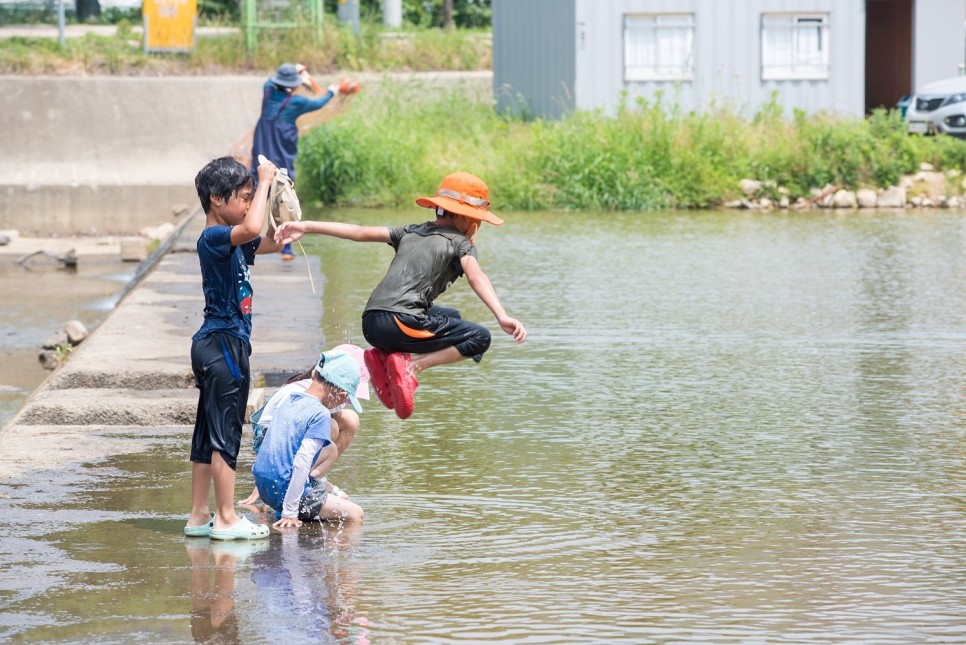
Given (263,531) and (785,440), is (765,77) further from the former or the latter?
(263,531)

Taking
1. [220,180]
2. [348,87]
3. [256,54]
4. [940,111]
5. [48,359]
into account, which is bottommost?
[48,359]

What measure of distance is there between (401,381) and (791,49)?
76.6 feet

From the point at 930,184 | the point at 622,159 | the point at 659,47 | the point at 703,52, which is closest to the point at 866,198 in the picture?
the point at 930,184

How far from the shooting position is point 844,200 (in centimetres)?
2300

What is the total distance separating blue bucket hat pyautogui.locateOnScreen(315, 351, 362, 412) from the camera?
20.5 feet

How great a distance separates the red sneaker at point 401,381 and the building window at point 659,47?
22389mm

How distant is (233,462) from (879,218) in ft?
53.4

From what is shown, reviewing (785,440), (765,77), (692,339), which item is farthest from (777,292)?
(765,77)

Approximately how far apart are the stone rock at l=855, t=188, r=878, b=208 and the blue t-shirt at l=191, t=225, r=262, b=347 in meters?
18.2

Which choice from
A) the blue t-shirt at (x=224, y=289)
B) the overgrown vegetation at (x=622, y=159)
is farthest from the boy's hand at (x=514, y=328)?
the overgrown vegetation at (x=622, y=159)

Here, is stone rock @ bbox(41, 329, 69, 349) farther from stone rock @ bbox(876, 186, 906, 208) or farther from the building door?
the building door

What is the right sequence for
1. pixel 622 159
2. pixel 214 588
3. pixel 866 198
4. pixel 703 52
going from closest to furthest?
pixel 214 588 < pixel 622 159 < pixel 866 198 < pixel 703 52

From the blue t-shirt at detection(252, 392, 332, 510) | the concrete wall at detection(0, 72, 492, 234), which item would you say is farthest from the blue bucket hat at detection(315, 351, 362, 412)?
the concrete wall at detection(0, 72, 492, 234)

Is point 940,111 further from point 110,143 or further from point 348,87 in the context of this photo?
point 110,143
